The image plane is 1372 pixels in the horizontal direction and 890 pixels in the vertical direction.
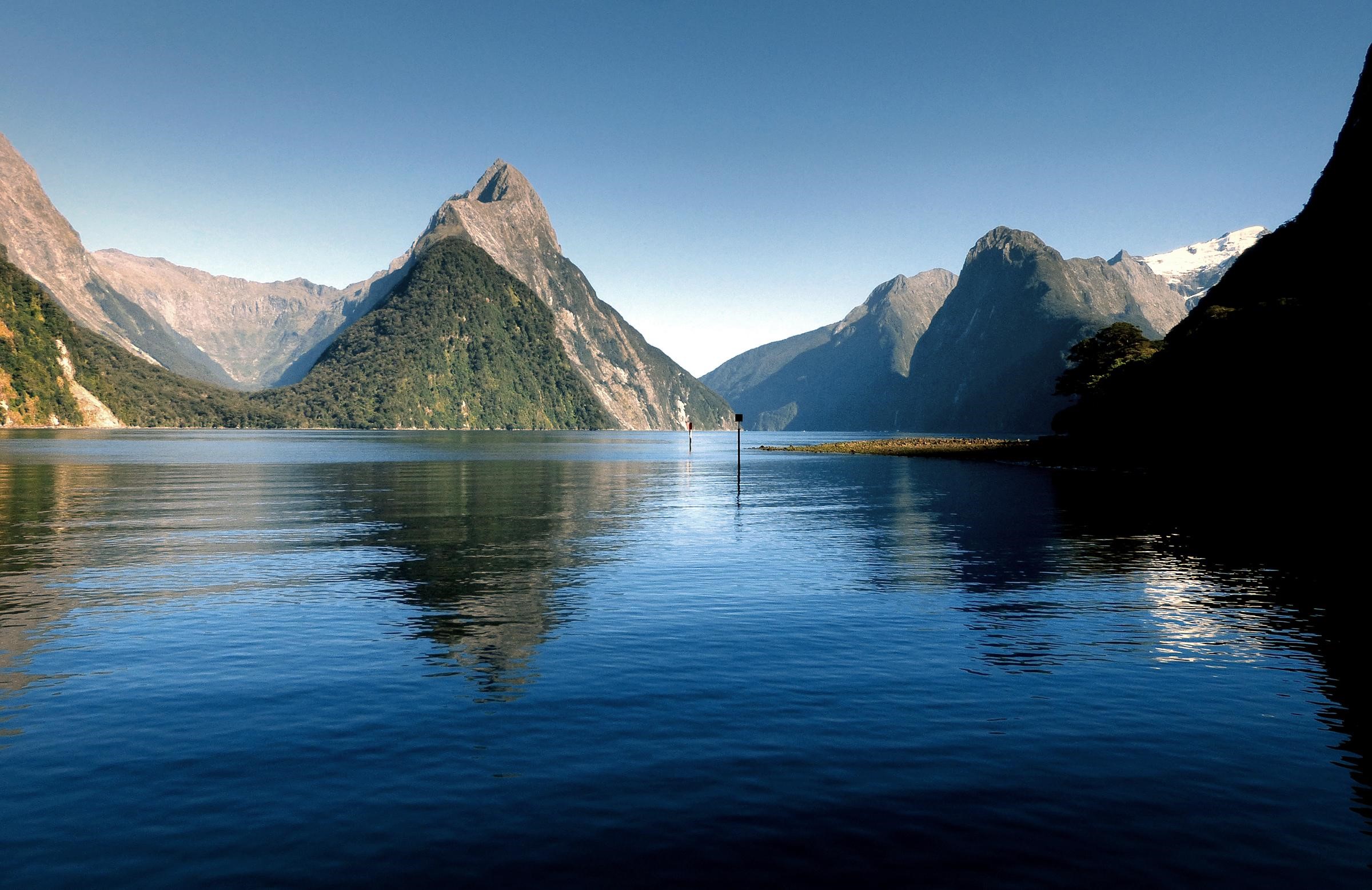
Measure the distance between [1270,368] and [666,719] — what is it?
87.9m

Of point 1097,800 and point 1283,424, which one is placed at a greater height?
point 1283,424

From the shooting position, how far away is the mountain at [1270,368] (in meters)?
74.0

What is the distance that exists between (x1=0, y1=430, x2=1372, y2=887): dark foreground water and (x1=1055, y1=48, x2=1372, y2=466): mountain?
4694 centimetres

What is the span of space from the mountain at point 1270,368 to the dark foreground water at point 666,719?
46935mm

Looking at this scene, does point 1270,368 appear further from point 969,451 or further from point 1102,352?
point 969,451

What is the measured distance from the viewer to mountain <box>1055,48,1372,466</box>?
7400 cm

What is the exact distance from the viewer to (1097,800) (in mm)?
12594

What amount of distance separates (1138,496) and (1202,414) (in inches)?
1065

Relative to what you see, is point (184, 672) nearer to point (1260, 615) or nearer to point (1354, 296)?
point (1260, 615)

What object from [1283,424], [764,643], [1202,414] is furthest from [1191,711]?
[1202,414]

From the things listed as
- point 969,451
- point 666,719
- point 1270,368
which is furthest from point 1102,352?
point 666,719

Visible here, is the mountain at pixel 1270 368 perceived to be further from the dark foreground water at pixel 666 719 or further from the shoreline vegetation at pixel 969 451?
the dark foreground water at pixel 666 719

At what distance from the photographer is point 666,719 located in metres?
16.3

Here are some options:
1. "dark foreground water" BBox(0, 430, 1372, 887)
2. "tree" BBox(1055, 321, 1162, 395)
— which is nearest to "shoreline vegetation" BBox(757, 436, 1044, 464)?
"tree" BBox(1055, 321, 1162, 395)
